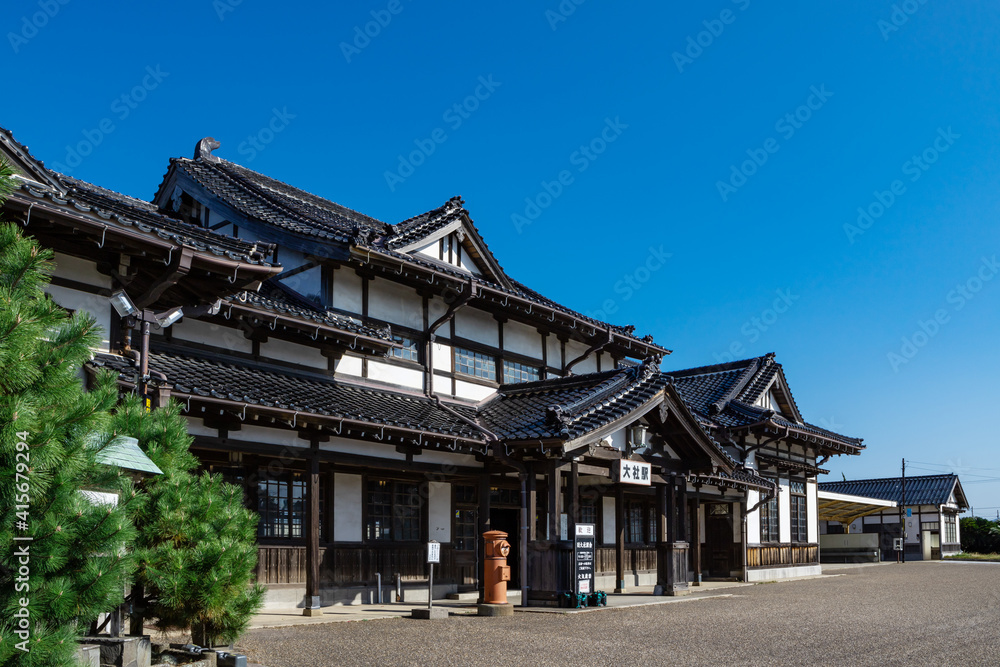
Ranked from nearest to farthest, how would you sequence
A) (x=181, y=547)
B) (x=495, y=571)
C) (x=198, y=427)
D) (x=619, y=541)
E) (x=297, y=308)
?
(x=181, y=547)
(x=198, y=427)
(x=495, y=571)
(x=297, y=308)
(x=619, y=541)

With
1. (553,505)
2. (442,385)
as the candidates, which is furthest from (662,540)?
(442,385)

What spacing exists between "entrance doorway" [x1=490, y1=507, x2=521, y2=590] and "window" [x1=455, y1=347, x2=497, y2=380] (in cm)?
303

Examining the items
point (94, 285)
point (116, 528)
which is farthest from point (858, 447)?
point (116, 528)

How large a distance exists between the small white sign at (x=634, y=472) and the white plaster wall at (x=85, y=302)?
9.24 m

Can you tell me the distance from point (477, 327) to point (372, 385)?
3.55 meters

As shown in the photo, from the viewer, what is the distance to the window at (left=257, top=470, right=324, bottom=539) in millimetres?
14102

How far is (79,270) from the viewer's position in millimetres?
10672

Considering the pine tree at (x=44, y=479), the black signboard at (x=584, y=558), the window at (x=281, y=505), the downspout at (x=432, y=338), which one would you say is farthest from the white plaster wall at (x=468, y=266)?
the pine tree at (x=44, y=479)

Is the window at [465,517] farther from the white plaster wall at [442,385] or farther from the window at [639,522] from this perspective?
the window at [639,522]

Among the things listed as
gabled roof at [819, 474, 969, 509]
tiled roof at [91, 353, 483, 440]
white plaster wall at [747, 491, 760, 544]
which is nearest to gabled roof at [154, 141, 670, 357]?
tiled roof at [91, 353, 483, 440]

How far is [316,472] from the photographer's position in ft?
46.3

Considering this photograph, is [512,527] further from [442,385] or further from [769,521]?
[769,521]

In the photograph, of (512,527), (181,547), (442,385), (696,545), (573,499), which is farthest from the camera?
(696,545)

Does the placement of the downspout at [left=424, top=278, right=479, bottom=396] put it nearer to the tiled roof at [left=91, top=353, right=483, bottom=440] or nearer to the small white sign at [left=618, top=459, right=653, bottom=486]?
the tiled roof at [left=91, top=353, right=483, bottom=440]
